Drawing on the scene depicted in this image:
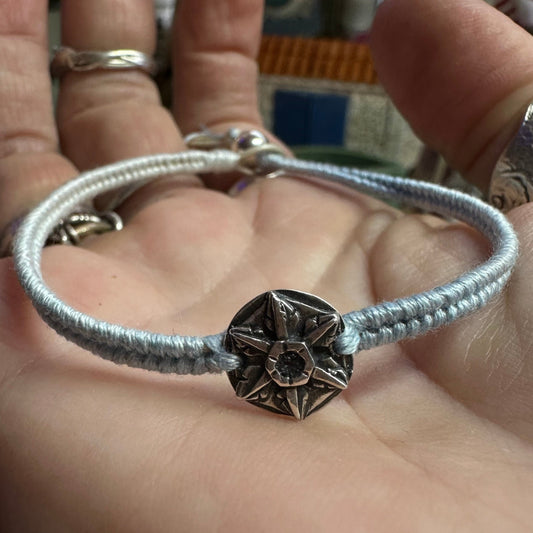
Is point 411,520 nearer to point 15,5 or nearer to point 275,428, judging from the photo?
point 275,428

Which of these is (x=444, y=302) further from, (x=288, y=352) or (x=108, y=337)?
(x=108, y=337)

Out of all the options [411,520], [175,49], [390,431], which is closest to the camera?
[411,520]

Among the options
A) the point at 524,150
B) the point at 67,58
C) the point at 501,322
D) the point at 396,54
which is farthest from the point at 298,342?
the point at 67,58

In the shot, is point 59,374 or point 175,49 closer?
point 59,374

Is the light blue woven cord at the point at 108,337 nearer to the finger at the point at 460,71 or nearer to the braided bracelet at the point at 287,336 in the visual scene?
the braided bracelet at the point at 287,336

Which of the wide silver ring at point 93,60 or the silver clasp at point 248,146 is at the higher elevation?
the wide silver ring at point 93,60

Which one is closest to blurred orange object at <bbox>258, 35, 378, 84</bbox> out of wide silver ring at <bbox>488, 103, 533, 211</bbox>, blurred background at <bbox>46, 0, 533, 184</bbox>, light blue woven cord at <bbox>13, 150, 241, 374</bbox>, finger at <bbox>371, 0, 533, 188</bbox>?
blurred background at <bbox>46, 0, 533, 184</bbox>

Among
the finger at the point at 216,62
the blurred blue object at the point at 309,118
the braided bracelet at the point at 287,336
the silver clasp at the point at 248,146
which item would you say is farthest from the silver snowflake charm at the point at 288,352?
the blurred blue object at the point at 309,118
